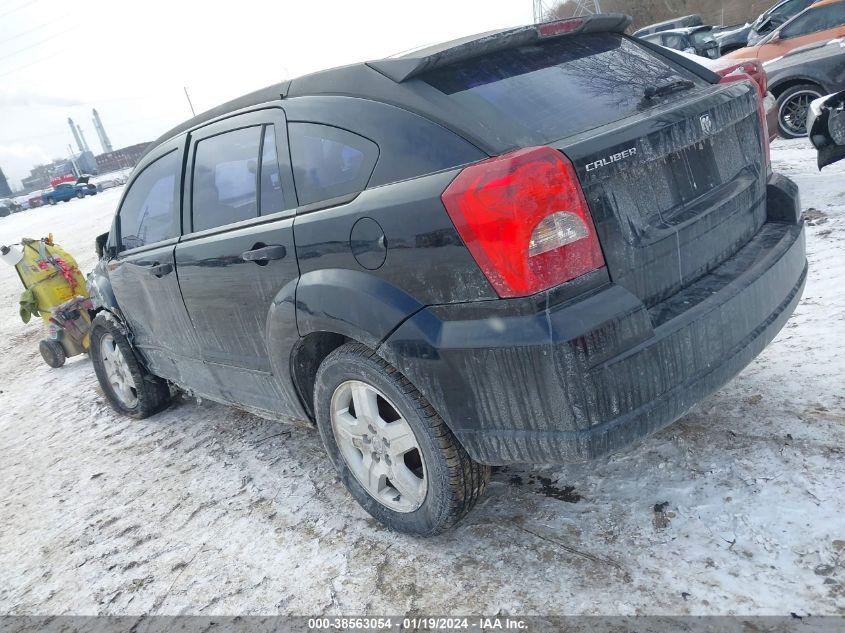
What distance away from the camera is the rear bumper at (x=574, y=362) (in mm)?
1942

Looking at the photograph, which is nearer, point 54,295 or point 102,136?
point 54,295

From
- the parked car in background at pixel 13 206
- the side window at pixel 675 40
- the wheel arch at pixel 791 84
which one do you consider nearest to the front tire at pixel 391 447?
the wheel arch at pixel 791 84

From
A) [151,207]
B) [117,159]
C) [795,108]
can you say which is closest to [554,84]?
[151,207]

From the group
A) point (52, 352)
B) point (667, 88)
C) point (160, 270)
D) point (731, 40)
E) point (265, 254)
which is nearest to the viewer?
point (667, 88)

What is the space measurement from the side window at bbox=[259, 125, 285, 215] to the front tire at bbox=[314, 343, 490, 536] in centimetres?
72

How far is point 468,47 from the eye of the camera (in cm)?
233

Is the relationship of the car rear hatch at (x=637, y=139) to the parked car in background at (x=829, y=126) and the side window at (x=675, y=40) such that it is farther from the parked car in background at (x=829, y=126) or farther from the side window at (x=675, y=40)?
the side window at (x=675, y=40)

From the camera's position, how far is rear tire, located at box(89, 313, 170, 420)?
457 cm

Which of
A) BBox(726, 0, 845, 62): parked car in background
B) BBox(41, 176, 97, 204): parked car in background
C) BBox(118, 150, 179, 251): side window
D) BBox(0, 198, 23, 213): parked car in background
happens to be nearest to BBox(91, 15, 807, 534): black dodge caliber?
BBox(118, 150, 179, 251): side window

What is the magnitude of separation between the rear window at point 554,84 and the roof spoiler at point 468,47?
0.09 ft

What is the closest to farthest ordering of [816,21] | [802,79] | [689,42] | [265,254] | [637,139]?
1. [637,139]
2. [265,254]
3. [802,79]
4. [816,21]
5. [689,42]

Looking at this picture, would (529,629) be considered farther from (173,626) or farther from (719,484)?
(173,626)

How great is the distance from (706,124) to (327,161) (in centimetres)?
144

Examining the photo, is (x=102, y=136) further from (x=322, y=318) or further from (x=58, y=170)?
(x=322, y=318)
